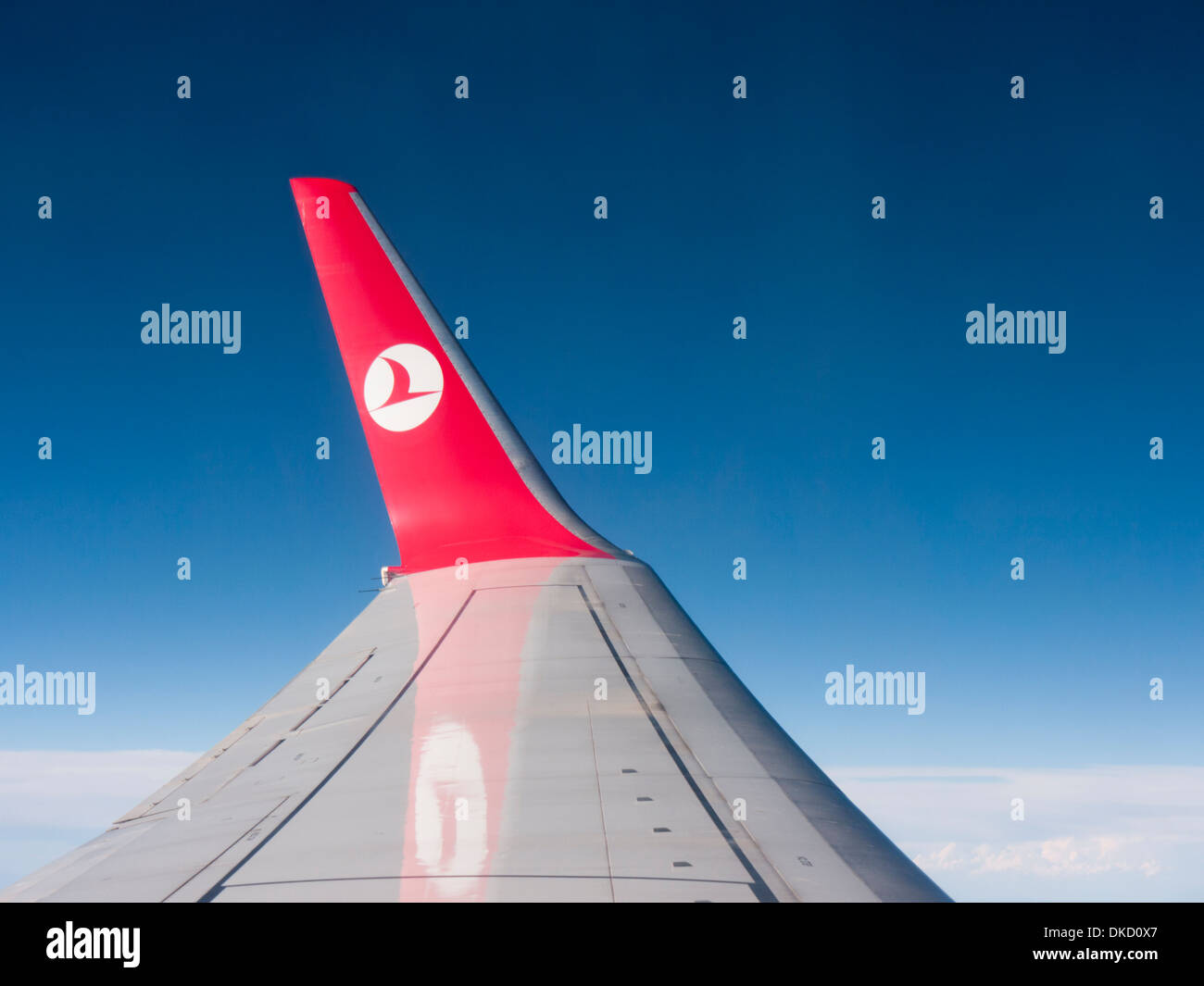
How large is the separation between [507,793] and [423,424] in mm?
4074

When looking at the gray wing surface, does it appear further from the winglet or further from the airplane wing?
the winglet

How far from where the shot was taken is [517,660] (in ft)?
16.5

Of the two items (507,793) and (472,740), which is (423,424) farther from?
(507,793)

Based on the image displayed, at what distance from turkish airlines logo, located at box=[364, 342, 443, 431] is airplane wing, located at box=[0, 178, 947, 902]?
2 cm

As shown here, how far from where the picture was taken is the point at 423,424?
6.99m

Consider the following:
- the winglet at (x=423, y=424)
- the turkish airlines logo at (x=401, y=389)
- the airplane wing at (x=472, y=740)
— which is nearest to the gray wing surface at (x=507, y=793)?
the airplane wing at (x=472, y=740)

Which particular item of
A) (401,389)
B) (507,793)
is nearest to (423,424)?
(401,389)

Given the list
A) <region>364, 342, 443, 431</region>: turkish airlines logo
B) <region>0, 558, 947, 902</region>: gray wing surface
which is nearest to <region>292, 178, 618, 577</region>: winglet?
<region>364, 342, 443, 431</region>: turkish airlines logo

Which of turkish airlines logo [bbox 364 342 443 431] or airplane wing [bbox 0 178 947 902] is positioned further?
turkish airlines logo [bbox 364 342 443 431]

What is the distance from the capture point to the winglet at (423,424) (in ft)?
22.9

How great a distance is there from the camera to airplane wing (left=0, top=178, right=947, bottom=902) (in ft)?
9.76
